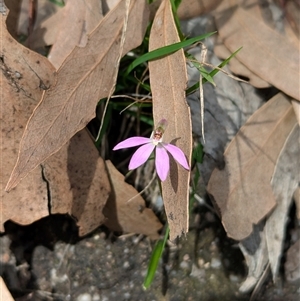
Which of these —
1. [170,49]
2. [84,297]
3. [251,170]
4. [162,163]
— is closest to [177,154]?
[162,163]

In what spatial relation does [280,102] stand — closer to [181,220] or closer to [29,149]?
[181,220]

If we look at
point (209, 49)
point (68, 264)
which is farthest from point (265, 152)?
point (68, 264)

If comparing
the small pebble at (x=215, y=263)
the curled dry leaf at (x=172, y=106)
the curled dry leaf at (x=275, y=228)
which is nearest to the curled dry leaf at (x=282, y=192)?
the curled dry leaf at (x=275, y=228)

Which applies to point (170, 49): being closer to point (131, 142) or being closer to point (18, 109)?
point (131, 142)

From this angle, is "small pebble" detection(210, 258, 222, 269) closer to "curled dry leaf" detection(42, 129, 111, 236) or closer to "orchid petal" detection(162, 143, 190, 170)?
"curled dry leaf" detection(42, 129, 111, 236)

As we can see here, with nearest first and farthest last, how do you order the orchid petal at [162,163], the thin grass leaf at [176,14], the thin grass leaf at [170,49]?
the orchid petal at [162,163] → the thin grass leaf at [170,49] → the thin grass leaf at [176,14]

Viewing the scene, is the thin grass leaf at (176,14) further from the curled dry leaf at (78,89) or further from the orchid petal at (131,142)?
the orchid petal at (131,142)

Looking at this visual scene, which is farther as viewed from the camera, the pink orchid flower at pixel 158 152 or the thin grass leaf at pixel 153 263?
the thin grass leaf at pixel 153 263
